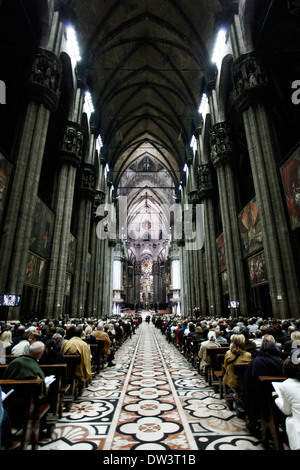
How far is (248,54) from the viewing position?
1284 cm

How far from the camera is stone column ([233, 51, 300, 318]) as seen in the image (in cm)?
1012

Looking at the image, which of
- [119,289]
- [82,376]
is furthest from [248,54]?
[119,289]

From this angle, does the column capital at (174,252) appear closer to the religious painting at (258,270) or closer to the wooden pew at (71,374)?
the religious painting at (258,270)

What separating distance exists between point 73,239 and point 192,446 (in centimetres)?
1745

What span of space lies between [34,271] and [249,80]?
14.0 meters

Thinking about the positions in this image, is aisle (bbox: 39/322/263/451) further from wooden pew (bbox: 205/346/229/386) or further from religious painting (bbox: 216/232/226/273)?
religious painting (bbox: 216/232/226/273)

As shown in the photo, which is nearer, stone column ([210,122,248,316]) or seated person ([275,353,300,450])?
seated person ([275,353,300,450])

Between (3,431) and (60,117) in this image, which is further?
(60,117)

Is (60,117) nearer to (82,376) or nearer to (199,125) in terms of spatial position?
(199,125)

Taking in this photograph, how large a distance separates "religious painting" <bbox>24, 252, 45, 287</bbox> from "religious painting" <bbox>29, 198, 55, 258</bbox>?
0.38 m

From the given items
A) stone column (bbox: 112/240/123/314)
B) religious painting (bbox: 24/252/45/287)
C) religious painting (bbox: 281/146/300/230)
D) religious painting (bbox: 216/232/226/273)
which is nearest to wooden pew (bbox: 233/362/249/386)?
religious painting (bbox: 281/146/300/230)

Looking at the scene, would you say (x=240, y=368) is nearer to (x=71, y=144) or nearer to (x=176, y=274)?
(x=71, y=144)

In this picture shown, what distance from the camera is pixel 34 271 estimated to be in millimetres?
12516
